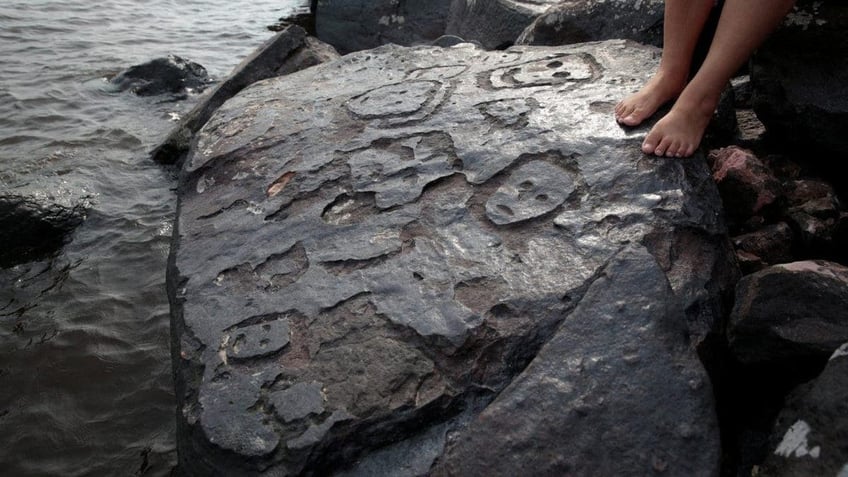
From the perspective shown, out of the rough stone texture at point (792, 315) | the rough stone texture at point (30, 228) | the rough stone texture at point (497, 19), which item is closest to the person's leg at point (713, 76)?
the rough stone texture at point (792, 315)

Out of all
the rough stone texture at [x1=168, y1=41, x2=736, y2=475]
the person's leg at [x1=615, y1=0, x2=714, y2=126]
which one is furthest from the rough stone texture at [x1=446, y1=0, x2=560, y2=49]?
the person's leg at [x1=615, y1=0, x2=714, y2=126]

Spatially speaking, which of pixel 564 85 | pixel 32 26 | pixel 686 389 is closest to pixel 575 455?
pixel 686 389

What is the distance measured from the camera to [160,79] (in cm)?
496

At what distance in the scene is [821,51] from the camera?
2.03 m

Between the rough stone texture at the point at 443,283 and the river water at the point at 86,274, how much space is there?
0.45m

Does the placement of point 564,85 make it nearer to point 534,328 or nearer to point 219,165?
point 534,328

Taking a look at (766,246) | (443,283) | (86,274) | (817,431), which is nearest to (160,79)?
(86,274)

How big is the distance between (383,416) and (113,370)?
4.21ft

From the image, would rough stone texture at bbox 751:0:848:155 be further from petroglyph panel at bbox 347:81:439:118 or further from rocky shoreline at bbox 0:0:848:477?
petroglyph panel at bbox 347:81:439:118

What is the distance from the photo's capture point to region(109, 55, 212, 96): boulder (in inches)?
192

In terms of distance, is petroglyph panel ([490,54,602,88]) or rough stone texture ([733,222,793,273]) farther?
petroglyph panel ([490,54,602,88])

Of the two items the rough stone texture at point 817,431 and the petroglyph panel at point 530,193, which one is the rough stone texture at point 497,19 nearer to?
the petroglyph panel at point 530,193

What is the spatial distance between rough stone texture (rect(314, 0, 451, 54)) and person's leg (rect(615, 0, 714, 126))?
3.62 meters

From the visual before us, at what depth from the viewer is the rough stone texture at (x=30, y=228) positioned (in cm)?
272
